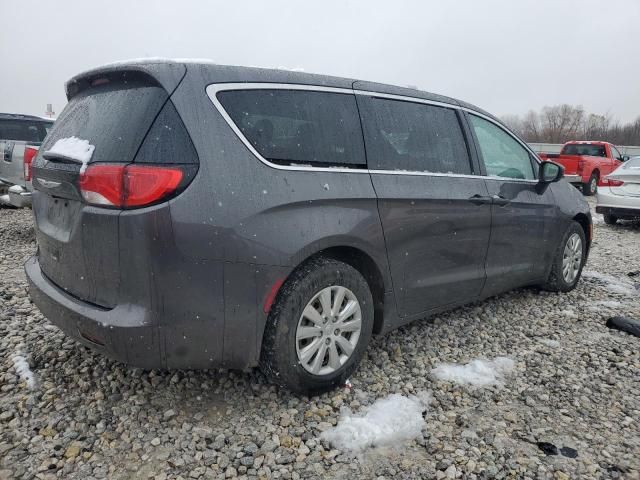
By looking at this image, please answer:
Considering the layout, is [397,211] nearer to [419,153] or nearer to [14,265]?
[419,153]

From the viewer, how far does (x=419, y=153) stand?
3.31 metres

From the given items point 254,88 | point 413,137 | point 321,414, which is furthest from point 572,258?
point 254,88

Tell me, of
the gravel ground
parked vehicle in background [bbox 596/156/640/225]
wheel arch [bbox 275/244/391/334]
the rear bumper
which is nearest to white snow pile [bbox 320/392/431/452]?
the gravel ground

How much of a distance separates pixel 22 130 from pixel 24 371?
7.69 m

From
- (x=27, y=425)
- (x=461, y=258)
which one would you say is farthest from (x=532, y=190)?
(x=27, y=425)

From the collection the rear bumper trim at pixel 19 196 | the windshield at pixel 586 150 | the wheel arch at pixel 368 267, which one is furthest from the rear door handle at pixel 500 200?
the windshield at pixel 586 150

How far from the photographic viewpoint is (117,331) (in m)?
2.20

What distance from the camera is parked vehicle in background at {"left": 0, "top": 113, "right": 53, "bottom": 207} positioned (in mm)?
6477

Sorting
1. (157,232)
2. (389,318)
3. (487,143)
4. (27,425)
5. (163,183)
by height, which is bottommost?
(27,425)

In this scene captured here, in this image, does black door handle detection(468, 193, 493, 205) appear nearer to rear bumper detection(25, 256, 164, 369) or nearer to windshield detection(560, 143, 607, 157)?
rear bumper detection(25, 256, 164, 369)

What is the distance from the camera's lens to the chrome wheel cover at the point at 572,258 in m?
4.84

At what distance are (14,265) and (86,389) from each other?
10.7 feet

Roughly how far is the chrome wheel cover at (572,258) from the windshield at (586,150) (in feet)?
42.1

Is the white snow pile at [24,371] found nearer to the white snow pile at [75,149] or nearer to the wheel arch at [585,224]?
the white snow pile at [75,149]
